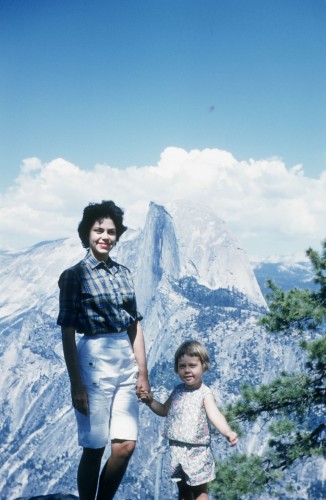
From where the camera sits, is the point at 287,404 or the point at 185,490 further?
the point at 287,404

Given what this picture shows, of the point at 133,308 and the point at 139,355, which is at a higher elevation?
the point at 133,308

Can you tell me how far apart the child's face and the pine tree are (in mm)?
6132

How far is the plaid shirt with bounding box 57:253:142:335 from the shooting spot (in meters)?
3.40

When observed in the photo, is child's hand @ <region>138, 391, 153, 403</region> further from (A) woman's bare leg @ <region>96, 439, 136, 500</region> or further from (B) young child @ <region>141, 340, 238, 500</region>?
(A) woman's bare leg @ <region>96, 439, 136, 500</region>

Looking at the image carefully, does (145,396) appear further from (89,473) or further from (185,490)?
(185,490)

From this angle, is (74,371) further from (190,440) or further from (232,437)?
(232,437)

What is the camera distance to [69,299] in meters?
3.39

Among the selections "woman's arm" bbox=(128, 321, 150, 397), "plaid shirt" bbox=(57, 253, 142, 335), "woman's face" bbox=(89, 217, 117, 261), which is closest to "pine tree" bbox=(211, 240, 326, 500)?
"woman's arm" bbox=(128, 321, 150, 397)

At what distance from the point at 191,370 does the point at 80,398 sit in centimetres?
115

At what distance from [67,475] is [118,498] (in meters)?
26.9

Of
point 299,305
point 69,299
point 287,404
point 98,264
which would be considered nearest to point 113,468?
point 69,299

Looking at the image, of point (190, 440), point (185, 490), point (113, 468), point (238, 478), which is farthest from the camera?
point (238, 478)

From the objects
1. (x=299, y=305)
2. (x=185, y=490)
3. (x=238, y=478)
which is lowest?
(x=238, y=478)

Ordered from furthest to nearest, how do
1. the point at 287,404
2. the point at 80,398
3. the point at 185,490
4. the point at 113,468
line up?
the point at 287,404, the point at 185,490, the point at 113,468, the point at 80,398
